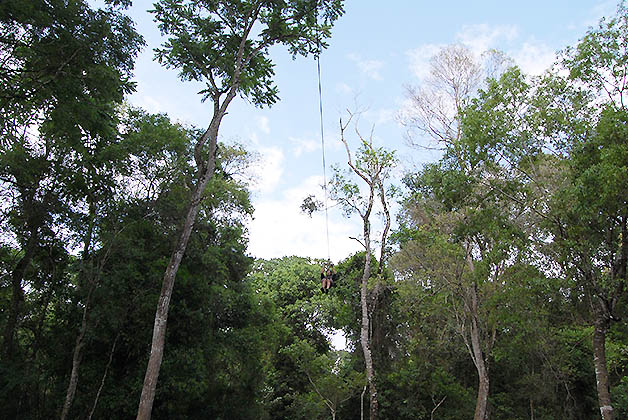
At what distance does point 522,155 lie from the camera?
800 cm

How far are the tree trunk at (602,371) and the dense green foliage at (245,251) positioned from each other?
0.05m

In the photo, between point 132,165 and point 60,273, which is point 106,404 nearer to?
point 60,273

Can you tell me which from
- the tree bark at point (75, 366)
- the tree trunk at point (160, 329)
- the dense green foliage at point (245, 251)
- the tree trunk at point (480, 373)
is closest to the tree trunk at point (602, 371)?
the dense green foliage at point (245, 251)

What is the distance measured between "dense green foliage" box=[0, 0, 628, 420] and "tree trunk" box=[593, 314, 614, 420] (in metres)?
0.05

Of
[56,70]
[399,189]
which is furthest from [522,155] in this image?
[56,70]

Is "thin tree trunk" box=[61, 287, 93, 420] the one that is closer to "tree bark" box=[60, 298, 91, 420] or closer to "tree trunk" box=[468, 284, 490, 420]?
"tree bark" box=[60, 298, 91, 420]

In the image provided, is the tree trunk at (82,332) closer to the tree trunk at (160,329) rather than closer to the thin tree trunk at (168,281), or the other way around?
the thin tree trunk at (168,281)

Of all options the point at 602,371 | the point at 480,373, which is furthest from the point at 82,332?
the point at 480,373

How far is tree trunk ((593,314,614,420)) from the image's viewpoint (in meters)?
6.67

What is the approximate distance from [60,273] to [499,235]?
9790 millimetres

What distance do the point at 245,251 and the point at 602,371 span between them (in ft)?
32.9

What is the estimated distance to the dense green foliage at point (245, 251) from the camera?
21.1ft

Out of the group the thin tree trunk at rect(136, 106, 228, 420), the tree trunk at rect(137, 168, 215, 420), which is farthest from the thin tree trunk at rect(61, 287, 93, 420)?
A: the tree trunk at rect(137, 168, 215, 420)

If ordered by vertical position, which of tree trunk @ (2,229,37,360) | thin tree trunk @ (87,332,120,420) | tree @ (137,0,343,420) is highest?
tree @ (137,0,343,420)
